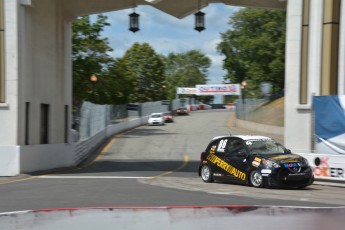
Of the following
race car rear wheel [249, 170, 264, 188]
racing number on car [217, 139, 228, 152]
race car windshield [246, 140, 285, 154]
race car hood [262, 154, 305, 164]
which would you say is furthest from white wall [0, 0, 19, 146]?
race car hood [262, 154, 305, 164]

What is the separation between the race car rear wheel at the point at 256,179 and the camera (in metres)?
15.5

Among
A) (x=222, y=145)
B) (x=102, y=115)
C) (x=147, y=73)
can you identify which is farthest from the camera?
(x=147, y=73)

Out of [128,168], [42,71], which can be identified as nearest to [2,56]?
[42,71]

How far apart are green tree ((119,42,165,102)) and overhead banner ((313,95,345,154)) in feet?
264

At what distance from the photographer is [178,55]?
156 metres

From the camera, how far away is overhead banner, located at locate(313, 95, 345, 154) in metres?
17.1

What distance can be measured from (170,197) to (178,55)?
A: 473 ft

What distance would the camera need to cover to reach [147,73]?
10062cm

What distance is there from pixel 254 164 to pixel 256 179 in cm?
42

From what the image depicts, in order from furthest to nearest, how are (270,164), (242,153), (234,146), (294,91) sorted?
(294,91)
(234,146)
(242,153)
(270,164)

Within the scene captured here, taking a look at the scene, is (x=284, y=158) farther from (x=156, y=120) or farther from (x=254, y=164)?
(x=156, y=120)

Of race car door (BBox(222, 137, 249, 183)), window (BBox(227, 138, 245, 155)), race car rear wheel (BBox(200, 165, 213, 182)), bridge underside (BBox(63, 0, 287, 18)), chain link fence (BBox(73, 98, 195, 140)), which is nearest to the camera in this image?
race car door (BBox(222, 137, 249, 183))

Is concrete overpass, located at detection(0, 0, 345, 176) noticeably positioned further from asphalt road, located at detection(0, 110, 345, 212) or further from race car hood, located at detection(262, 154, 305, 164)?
race car hood, located at detection(262, 154, 305, 164)

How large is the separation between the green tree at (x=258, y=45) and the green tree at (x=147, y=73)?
3345 centimetres
